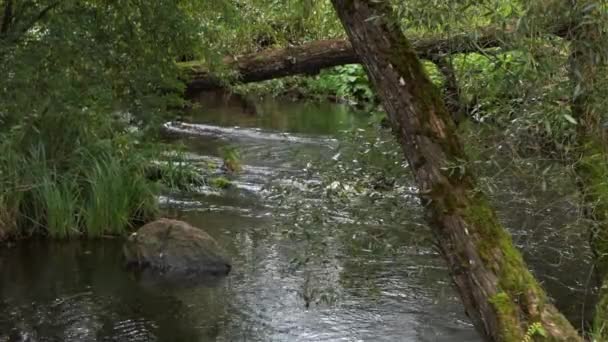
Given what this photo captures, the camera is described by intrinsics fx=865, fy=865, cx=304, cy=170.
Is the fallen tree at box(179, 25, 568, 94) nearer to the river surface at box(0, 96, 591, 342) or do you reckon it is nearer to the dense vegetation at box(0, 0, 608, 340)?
the dense vegetation at box(0, 0, 608, 340)

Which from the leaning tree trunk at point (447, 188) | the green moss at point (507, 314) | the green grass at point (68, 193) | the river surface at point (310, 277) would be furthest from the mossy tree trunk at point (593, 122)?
the green grass at point (68, 193)

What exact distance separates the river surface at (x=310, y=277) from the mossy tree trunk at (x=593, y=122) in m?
0.40

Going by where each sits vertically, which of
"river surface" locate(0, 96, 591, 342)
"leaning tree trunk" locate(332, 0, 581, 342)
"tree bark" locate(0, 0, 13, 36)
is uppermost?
"tree bark" locate(0, 0, 13, 36)

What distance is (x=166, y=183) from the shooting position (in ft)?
34.6

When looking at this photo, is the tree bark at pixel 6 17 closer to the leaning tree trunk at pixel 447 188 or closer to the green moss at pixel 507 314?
the leaning tree trunk at pixel 447 188

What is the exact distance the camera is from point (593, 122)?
4.02m

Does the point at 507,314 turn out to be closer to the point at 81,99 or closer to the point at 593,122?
the point at 593,122

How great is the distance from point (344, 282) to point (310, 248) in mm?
431

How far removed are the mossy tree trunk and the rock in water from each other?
12.7 ft

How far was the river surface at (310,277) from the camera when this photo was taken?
6543 mm

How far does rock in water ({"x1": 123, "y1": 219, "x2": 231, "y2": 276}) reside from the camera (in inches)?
317

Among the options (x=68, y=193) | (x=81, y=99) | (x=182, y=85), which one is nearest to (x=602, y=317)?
(x=182, y=85)

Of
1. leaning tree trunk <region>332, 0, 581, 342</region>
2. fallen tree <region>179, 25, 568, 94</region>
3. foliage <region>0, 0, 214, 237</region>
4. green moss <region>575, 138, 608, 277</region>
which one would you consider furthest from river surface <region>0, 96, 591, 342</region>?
fallen tree <region>179, 25, 568, 94</region>

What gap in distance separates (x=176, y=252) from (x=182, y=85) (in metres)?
1.79
